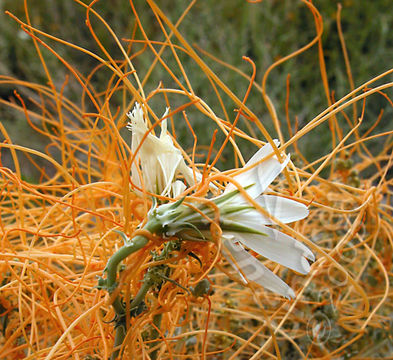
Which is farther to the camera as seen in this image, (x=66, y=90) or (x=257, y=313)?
(x=66, y=90)

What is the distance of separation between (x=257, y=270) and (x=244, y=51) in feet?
4.33

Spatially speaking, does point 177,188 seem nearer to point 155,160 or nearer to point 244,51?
point 155,160

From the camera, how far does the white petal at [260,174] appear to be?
367 mm

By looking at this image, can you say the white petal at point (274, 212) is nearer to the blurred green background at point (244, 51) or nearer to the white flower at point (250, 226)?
the white flower at point (250, 226)

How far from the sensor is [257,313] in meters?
0.63

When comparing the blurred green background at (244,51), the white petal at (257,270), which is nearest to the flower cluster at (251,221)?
the white petal at (257,270)

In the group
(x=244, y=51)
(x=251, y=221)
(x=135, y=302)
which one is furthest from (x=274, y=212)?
(x=244, y=51)

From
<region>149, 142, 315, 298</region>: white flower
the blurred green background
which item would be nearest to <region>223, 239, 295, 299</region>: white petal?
<region>149, 142, 315, 298</region>: white flower

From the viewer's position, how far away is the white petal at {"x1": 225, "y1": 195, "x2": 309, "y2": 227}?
356 millimetres

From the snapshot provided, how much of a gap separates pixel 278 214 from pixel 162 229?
88mm

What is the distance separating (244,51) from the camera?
5.21 ft

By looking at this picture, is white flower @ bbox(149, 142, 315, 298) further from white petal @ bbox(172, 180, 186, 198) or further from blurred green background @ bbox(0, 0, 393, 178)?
blurred green background @ bbox(0, 0, 393, 178)

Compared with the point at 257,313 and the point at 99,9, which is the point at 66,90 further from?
the point at 257,313

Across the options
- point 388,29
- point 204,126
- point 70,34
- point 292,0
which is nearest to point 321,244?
point 204,126
